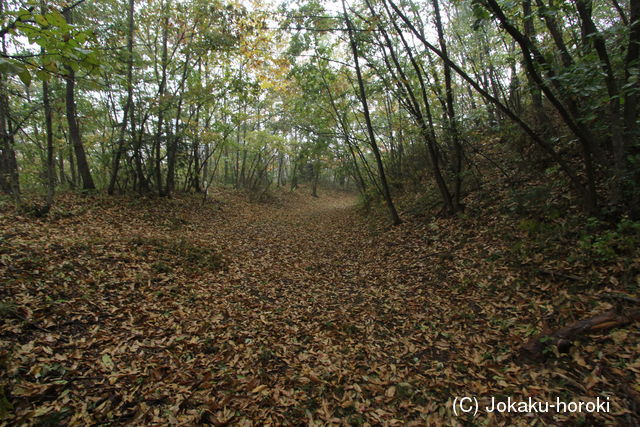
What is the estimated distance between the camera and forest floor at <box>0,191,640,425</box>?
112 inches

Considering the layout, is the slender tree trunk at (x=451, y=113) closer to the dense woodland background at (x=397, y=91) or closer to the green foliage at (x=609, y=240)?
the dense woodland background at (x=397, y=91)

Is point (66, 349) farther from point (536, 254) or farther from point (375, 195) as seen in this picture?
point (375, 195)

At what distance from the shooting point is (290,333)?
4477 millimetres

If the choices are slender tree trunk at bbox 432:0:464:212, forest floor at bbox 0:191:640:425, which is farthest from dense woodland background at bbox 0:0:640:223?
forest floor at bbox 0:191:640:425

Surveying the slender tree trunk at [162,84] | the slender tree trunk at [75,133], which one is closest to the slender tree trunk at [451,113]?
the slender tree trunk at [162,84]

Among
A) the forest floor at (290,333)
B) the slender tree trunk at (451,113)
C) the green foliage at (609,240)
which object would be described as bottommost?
the forest floor at (290,333)

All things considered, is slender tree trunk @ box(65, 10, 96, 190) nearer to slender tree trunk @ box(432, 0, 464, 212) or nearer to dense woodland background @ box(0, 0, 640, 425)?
dense woodland background @ box(0, 0, 640, 425)

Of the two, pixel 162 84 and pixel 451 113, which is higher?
pixel 162 84

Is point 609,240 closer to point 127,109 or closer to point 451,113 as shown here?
point 451,113

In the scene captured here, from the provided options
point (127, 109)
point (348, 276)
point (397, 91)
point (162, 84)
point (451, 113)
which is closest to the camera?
point (348, 276)

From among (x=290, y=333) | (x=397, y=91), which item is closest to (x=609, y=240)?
(x=290, y=333)

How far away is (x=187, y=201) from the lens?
1336 centimetres

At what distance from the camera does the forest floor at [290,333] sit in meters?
2.84

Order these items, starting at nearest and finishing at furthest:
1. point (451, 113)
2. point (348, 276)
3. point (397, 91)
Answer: point (348, 276) → point (451, 113) → point (397, 91)
